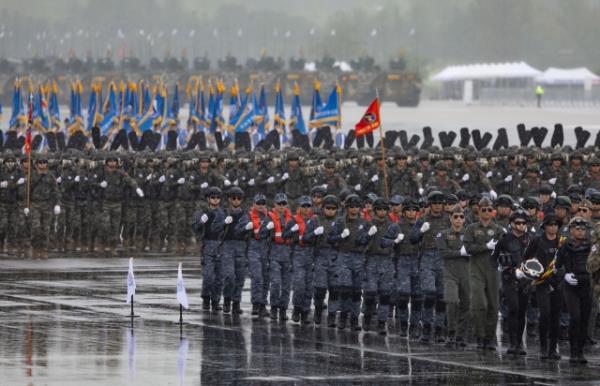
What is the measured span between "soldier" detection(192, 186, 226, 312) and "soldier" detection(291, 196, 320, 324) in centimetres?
115

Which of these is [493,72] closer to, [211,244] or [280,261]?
[211,244]

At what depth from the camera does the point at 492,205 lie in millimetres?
18703

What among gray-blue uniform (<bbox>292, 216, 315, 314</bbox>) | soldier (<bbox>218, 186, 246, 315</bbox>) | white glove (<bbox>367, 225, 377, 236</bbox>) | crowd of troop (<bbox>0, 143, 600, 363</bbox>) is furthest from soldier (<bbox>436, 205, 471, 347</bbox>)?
soldier (<bbox>218, 186, 246, 315</bbox>)

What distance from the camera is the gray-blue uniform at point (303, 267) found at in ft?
67.8

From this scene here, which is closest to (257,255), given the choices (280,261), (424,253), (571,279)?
(280,261)

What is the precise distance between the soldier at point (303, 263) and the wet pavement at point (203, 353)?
26cm

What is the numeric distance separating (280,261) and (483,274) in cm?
338

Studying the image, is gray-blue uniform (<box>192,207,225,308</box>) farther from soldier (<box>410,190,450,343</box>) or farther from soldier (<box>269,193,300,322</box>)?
soldier (<box>410,190,450,343</box>)

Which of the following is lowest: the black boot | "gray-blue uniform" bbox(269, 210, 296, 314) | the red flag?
the black boot

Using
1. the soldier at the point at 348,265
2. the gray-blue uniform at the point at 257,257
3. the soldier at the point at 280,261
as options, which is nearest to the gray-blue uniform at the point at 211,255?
the gray-blue uniform at the point at 257,257

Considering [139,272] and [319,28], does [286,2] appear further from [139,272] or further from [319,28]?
[139,272]

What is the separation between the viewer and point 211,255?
867 inches

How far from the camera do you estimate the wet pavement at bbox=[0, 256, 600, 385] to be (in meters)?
16.0

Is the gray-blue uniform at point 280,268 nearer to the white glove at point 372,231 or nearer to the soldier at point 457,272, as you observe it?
the white glove at point 372,231
